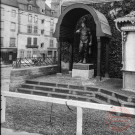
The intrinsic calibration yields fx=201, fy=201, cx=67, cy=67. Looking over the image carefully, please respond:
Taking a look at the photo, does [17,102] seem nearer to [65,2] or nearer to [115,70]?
[115,70]

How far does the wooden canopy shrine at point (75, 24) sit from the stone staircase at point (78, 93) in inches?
89.1

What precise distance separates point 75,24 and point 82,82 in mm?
5314

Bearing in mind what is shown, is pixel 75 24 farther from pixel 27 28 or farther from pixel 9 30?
pixel 27 28

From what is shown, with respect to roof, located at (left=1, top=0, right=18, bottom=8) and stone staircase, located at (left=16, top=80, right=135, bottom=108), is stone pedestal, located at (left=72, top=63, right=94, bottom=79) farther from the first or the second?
roof, located at (left=1, top=0, right=18, bottom=8)

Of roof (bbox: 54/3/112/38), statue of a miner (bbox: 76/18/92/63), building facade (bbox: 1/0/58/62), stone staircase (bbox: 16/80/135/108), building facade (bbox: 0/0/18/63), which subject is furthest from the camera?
building facade (bbox: 1/0/58/62)

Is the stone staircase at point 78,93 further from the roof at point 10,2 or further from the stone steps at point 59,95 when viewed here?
the roof at point 10,2

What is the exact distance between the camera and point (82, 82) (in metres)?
10.4

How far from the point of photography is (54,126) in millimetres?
5414

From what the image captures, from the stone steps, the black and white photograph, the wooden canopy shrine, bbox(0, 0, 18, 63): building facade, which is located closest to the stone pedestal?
the black and white photograph

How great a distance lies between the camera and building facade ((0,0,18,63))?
39.7 m

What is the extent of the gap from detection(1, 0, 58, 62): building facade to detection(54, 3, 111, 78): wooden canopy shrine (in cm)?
2717

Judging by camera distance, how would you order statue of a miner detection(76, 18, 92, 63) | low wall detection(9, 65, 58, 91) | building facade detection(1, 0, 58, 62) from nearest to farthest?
Result: low wall detection(9, 65, 58, 91) → statue of a miner detection(76, 18, 92, 63) → building facade detection(1, 0, 58, 62)

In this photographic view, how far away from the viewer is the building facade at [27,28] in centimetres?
4053

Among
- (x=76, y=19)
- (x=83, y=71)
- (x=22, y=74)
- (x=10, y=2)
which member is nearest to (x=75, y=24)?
(x=76, y=19)
